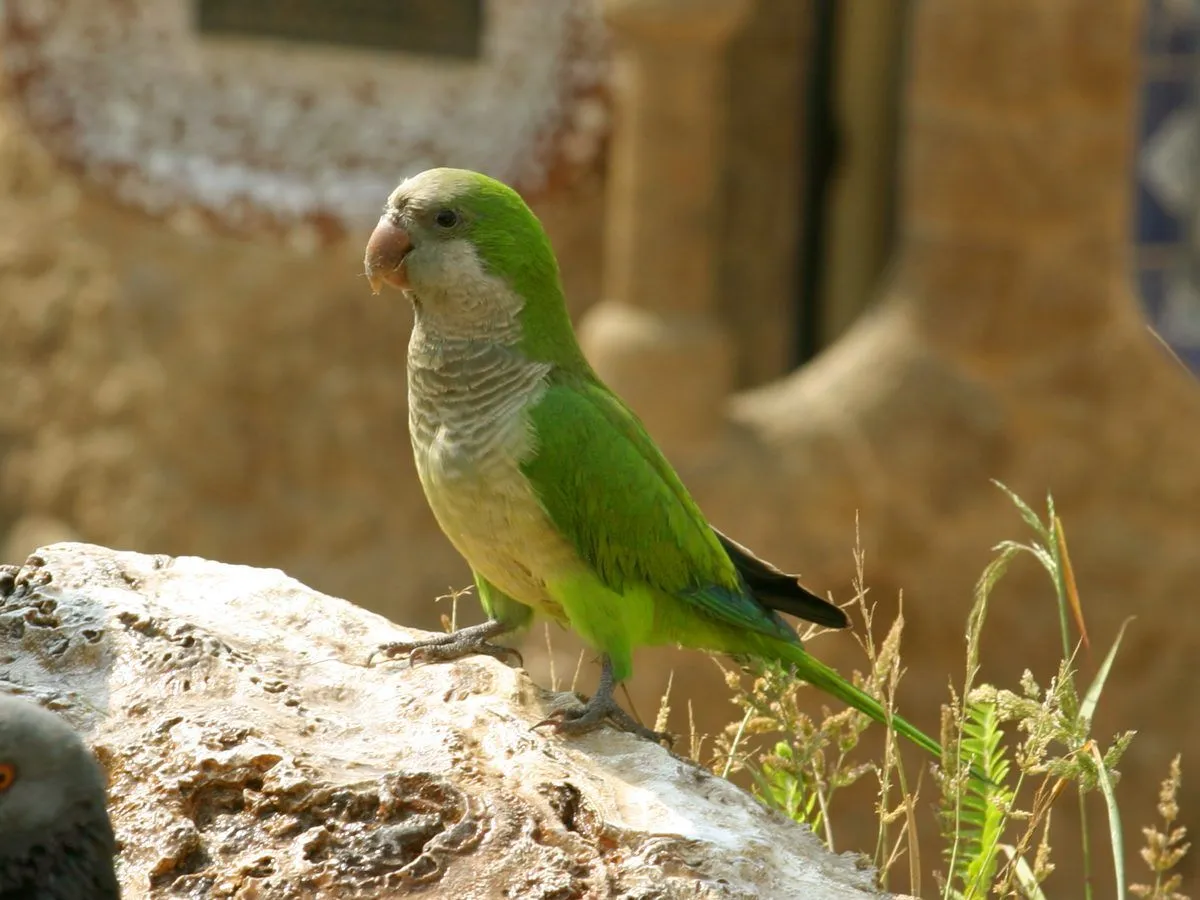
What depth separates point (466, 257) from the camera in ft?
10.3

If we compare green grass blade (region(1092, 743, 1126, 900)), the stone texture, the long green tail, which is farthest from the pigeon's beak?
the stone texture

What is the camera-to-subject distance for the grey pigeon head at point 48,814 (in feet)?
7.70

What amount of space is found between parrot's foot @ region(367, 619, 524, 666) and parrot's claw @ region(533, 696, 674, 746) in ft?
0.90

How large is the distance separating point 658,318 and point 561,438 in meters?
2.79

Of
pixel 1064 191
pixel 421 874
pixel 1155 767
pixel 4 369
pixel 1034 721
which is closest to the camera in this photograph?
pixel 421 874

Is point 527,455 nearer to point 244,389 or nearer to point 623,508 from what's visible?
point 623,508

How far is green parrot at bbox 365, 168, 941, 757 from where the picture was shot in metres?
3.11

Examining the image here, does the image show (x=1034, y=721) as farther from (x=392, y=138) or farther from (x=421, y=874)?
(x=392, y=138)

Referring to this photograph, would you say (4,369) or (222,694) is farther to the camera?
(4,369)

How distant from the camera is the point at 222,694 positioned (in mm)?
2832

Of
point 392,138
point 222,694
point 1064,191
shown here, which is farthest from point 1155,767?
point 222,694

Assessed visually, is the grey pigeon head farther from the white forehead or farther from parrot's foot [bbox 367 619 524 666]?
the white forehead

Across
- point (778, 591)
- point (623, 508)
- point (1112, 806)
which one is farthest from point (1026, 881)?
point (623, 508)

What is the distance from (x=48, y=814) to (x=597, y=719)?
0.91 metres
